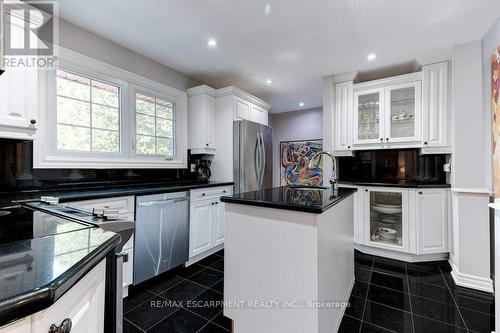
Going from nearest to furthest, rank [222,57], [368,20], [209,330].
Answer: [209,330] < [368,20] < [222,57]

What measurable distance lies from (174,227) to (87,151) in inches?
45.6

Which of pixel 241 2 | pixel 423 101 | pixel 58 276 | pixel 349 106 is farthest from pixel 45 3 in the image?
pixel 423 101

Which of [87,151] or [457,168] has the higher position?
[87,151]

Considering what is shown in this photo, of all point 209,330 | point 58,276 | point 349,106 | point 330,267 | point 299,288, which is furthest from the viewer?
point 349,106

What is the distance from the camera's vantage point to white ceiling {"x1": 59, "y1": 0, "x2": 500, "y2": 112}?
6.00 feet

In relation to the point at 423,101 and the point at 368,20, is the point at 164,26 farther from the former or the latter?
the point at 423,101

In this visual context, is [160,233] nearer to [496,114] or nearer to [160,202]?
[160,202]

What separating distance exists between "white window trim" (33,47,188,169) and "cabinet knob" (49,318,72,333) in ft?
6.30

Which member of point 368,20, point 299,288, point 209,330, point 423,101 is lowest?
point 209,330

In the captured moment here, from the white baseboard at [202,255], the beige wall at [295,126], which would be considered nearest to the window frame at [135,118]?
the white baseboard at [202,255]

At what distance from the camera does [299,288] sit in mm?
1222

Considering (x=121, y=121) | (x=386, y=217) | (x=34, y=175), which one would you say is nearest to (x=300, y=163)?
(x=386, y=217)

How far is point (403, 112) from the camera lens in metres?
2.89

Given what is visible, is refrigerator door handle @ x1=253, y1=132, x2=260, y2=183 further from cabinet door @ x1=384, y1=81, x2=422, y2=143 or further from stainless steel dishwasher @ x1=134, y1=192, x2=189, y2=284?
cabinet door @ x1=384, y1=81, x2=422, y2=143
